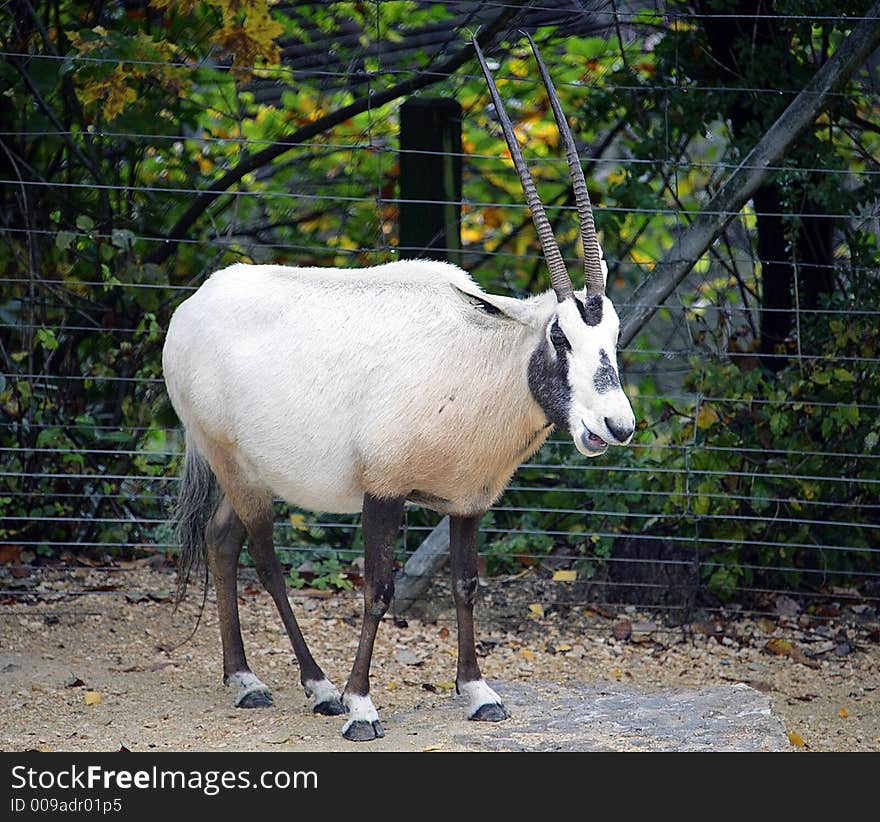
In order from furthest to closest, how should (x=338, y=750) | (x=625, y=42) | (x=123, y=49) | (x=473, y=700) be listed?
(x=625, y=42), (x=123, y=49), (x=473, y=700), (x=338, y=750)

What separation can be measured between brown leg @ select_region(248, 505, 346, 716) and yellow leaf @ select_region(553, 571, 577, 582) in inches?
68.3

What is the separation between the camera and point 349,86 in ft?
26.0

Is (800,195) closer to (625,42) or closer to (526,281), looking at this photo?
(625,42)

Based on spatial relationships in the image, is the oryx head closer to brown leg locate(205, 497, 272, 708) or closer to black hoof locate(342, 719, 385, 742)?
black hoof locate(342, 719, 385, 742)

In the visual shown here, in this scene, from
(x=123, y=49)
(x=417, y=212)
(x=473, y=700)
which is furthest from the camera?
(x=417, y=212)

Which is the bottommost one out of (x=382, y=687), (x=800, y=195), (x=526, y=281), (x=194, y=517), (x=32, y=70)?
(x=382, y=687)

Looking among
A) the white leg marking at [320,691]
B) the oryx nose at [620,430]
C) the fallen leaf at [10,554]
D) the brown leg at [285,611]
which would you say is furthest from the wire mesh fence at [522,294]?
the oryx nose at [620,430]

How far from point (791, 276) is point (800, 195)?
0.43 m

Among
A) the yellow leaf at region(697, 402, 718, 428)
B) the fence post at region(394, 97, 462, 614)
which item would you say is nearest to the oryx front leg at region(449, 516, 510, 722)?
the fence post at region(394, 97, 462, 614)

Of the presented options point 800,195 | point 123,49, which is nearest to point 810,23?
point 800,195

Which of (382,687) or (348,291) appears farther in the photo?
(382,687)

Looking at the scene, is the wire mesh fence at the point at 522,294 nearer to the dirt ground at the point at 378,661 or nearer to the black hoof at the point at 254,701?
the dirt ground at the point at 378,661

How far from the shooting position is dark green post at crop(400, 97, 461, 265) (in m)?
6.91

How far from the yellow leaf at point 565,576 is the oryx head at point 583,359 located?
219 centimetres
